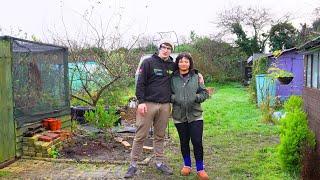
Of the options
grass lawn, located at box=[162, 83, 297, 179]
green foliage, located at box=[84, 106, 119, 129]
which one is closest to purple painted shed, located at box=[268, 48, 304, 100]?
grass lawn, located at box=[162, 83, 297, 179]

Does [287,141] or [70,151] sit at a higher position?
[287,141]

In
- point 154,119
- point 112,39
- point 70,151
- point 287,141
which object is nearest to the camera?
point 287,141

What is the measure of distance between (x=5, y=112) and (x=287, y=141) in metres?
4.11

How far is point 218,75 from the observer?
95.7 feet

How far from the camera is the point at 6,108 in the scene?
6.22 m

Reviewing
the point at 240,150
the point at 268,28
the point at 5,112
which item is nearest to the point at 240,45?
the point at 268,28

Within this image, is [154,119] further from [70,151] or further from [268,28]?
[268,28]

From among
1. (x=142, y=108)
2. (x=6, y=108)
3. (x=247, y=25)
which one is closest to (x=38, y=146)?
(x=6, y=108)

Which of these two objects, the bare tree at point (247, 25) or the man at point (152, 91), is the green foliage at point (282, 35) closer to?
the bare tree at point (247, 25)

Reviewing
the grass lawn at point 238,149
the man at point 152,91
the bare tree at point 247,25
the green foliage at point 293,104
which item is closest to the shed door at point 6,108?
the man at point 152,91

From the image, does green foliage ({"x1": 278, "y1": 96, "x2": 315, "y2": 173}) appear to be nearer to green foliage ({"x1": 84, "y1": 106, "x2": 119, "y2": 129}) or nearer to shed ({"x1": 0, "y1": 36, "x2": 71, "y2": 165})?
green foliage ({"x1": 84, "y1": 106, "x2": 119, "y2": 129})

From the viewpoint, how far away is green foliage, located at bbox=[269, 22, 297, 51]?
102 ft

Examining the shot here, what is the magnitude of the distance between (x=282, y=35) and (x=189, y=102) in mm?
27902

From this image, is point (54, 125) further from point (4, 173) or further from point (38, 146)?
point (4, 173)
